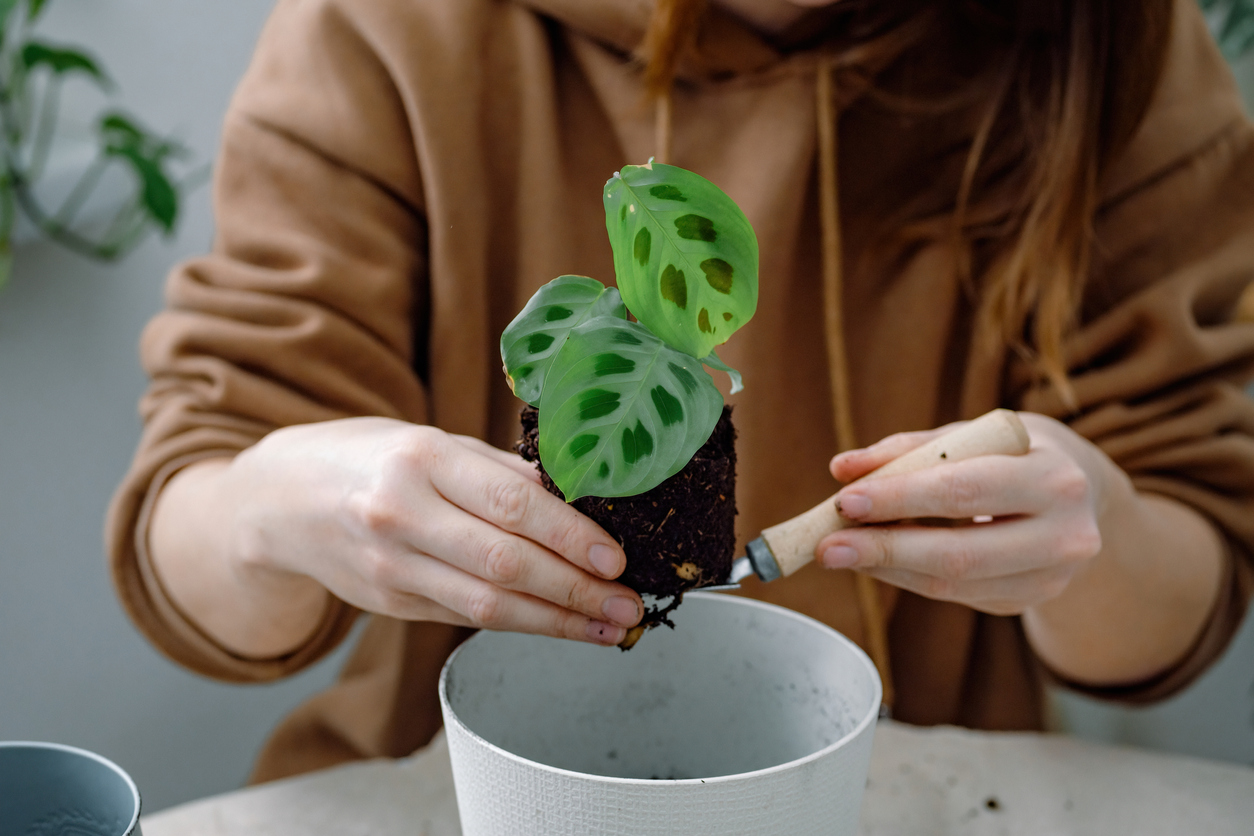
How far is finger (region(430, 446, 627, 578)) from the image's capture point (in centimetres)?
37

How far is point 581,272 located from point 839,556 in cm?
41

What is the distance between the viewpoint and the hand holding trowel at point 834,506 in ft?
1.40

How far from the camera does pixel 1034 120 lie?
0.77m

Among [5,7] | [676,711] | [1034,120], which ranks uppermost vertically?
[5,7]

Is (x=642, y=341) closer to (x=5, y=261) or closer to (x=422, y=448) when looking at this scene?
(x=422, y=448)

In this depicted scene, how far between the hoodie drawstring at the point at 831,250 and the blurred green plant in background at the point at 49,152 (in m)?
0.63

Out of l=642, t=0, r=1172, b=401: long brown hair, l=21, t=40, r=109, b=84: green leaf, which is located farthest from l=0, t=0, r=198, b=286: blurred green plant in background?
l=642, t=0, r=1172, b=401: long brown hair

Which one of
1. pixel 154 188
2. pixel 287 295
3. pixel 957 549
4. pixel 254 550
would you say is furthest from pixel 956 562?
pixel 154 188

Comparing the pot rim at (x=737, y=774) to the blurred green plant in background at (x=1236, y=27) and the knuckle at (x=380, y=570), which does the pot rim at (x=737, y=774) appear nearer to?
the knuckle at (x=380, y=570)

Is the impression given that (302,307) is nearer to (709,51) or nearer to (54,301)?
(709,51)

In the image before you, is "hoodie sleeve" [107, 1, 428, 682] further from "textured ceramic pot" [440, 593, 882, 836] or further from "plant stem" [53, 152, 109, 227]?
"plant stem" [53, 152, 109, 227]

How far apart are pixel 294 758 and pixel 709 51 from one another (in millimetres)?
675

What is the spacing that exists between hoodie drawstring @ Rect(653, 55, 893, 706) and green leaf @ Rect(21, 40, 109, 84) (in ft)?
2.13

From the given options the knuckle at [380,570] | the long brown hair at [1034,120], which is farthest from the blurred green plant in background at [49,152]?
the knuckle at [380,570]
